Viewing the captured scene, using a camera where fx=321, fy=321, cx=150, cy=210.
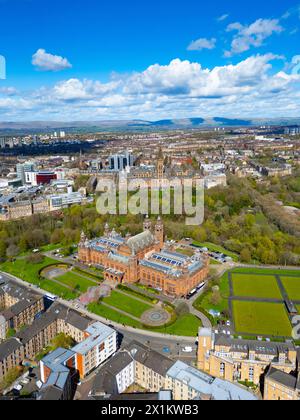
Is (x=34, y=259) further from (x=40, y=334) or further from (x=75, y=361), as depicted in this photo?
(x=75, y=361)

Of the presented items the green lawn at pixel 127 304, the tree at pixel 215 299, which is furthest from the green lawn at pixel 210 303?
the green lawn at pixel 127 304

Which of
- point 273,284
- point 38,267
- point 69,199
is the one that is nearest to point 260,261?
point 273,284

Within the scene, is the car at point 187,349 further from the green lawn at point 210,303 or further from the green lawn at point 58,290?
the green lawn at point 58,290

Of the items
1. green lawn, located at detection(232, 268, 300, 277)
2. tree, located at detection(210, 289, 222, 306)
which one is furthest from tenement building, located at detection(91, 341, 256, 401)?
green lawn, located at detection(232, 268, 300, 277)

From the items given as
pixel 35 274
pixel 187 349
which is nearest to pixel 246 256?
pixel 187 349

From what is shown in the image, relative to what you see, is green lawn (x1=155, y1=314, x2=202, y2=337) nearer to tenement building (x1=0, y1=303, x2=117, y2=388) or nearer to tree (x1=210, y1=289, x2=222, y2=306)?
tree (x1=210, y1=289, x2=222, y2=306)

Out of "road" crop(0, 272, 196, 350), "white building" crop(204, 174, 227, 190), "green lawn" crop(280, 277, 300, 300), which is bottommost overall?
"road" crop(0, 272, 196, 350)

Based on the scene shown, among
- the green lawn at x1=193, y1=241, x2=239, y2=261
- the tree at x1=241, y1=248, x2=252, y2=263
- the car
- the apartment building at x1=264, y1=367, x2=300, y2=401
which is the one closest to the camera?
the apartment building at x1=264, y1=367, x2=300, y2=401
